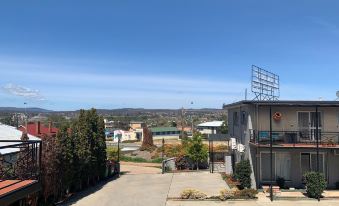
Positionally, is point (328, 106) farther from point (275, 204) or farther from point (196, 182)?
point (196, 182)

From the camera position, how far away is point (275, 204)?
2561 centimetres

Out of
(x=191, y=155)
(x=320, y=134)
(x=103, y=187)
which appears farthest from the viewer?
(x=191, y=155)

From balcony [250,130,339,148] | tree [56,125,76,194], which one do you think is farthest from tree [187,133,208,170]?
tree [56,125,76,194]

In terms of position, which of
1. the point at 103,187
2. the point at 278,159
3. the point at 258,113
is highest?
the point at 258,113

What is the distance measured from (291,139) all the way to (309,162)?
2.15 meters

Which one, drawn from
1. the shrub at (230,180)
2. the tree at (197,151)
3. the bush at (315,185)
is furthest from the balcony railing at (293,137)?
the tree at (197,151)

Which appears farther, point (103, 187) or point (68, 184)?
point (103, 187)

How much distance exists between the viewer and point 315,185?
87.6 ft

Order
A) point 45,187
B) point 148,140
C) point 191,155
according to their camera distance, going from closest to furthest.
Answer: point 45,187, point 191,155, point 148,140

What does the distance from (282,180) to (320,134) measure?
162 inches

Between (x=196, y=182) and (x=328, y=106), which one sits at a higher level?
(x=328, y=106)

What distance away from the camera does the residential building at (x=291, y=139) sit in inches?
1190

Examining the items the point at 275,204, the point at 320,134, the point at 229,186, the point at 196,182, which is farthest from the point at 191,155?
the point at 275,204

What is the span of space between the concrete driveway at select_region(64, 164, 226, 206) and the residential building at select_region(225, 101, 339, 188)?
3885mm
